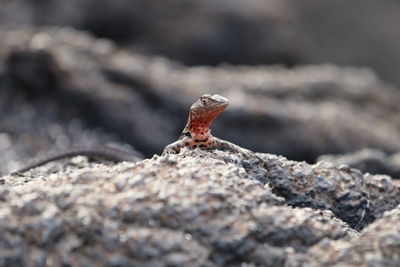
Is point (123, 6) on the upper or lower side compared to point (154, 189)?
upper

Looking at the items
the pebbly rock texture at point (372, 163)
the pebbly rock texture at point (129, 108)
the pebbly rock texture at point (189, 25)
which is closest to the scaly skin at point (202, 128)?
the pebbly rock texture at point (372, 163)

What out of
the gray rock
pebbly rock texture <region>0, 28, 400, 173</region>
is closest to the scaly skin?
the gray rock

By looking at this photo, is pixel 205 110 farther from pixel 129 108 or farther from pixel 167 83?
pixel 167 83

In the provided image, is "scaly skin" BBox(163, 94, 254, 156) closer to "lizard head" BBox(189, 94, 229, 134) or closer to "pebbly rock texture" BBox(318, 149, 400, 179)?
"lizard head" BBox(189, 94, 229, 134)

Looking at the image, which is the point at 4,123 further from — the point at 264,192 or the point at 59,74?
the point at 264,192

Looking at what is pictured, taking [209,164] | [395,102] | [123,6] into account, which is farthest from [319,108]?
A: [209,164]
